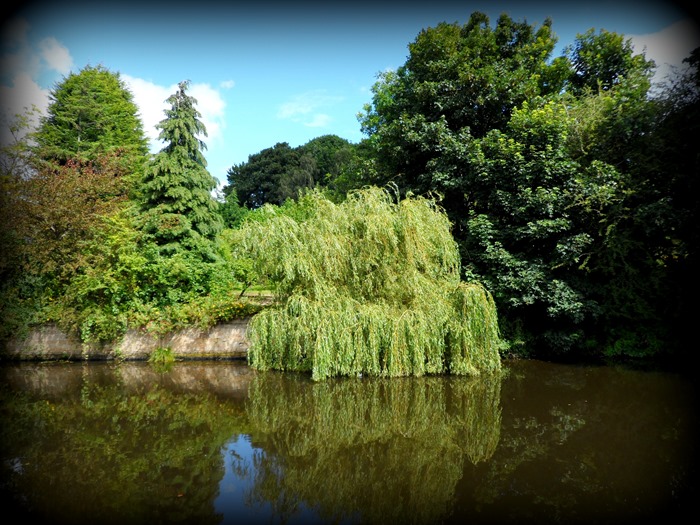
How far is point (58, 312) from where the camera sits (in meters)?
12.6

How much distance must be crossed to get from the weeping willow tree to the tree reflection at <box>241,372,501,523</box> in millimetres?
648

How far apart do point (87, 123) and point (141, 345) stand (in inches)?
697

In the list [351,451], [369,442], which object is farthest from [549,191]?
[351,451]

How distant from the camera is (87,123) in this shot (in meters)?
23.8

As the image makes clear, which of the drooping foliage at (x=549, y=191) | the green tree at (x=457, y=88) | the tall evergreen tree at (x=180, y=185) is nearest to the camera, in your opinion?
the drooping foliage at (x=549, y=191)

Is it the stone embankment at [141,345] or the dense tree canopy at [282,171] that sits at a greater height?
the dense tree canopy at [282,171]

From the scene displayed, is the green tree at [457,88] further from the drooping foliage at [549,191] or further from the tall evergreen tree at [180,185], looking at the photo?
the tall evergreen tree at [180,185]

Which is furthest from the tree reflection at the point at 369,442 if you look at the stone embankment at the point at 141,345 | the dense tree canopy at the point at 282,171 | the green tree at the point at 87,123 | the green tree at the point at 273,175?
the green tree at the point at 273,175

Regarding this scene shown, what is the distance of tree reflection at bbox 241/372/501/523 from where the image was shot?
4.91m

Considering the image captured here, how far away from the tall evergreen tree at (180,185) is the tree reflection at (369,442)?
8650 mm

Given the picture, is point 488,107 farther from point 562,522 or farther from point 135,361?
point 135,361

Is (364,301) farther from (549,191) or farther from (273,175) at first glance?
(273,175)

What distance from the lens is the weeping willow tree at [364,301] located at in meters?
9.88

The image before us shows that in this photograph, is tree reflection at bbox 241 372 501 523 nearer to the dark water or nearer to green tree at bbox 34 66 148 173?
the dark water
